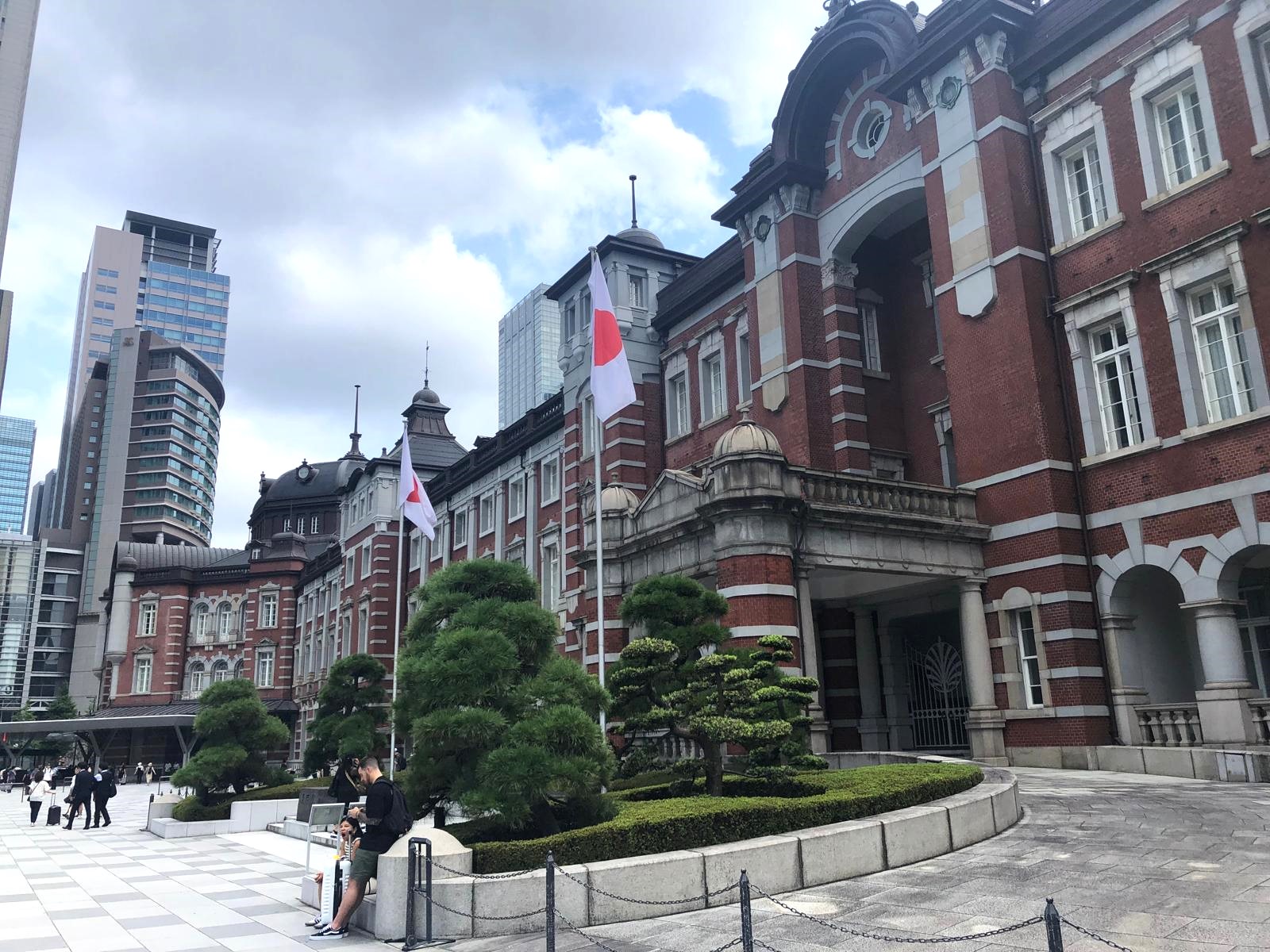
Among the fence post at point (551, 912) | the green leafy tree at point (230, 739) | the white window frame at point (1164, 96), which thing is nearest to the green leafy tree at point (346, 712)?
the green leafy tree at point (230, 739)

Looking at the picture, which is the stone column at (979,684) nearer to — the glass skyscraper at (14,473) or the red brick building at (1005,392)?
the red brick building at (1005,392)

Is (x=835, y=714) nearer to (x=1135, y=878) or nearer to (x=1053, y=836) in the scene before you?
(x=1053, y=836)

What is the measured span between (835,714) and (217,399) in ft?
391

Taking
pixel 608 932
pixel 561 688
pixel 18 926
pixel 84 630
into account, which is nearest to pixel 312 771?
pixel 18 926

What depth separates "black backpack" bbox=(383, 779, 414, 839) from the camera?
9742mm

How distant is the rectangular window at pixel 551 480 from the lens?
37000 millimetres

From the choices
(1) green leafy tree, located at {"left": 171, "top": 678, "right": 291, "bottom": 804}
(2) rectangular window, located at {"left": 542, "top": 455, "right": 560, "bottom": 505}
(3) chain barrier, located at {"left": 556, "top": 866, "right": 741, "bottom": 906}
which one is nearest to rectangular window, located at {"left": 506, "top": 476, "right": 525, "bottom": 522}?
(2) rectangular window, located at {"left": 542, "top": 455, "right": 560, "bottom": 505}

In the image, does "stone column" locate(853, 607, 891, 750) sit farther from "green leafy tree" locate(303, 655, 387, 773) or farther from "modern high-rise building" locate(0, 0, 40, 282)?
"modern high-rise building" locate(0, 0, 40, 282)

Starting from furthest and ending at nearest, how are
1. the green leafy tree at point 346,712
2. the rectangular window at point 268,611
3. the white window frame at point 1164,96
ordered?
the rectangular window at point 268,611
the green leafy tree at point 346,712
the white window frame at point 1164,96

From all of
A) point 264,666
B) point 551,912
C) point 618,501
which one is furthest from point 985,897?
point 264,666

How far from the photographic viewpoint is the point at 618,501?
21.8 m

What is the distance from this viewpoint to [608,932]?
28.9 ft

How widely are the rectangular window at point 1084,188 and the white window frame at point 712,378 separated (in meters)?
10.7

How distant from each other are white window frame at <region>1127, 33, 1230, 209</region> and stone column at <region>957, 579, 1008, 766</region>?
7.88 metres
